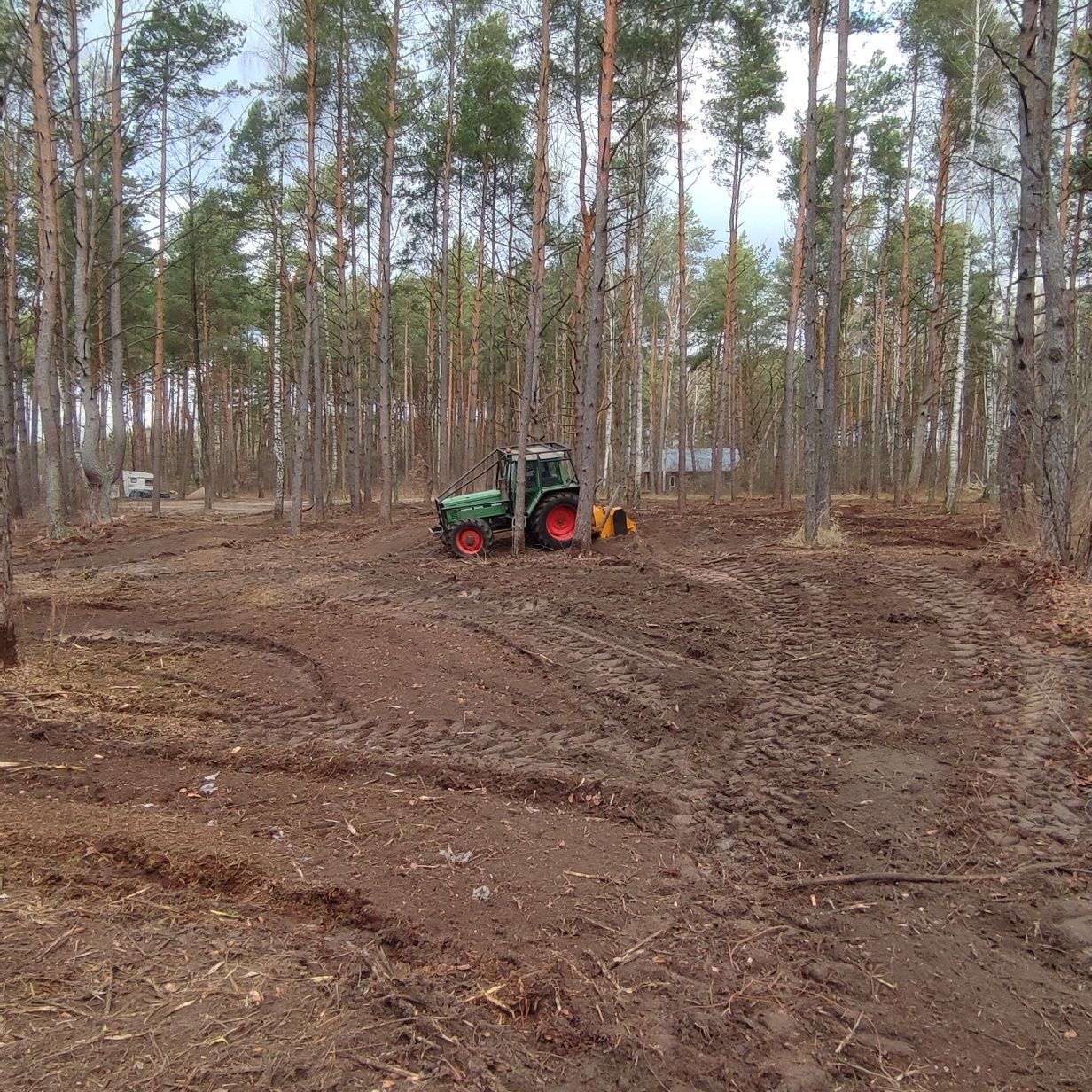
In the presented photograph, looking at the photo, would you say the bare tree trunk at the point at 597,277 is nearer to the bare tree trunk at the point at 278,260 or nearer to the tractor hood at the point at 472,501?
the tractor hood at the point at 472,501

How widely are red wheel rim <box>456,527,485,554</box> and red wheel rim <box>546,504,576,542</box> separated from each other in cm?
130

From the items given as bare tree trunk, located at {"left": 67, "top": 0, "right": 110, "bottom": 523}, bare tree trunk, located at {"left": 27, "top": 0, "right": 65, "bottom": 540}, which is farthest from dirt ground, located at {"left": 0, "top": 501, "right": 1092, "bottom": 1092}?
bare tree trunk, located at {"left": 67, "top": 0, "right": 110, "bottom": 523}

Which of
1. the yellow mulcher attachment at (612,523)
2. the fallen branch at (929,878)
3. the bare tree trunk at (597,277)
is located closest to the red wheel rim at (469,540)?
the bare tree trunk at (597,277)

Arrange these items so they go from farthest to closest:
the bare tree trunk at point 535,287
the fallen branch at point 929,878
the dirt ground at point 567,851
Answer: the bare tree trunk at point 535,287 < the fallen branch at point 929,878 < the dirt ground at point 567,851

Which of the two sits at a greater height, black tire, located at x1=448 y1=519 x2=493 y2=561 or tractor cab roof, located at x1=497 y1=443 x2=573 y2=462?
tractor cab roof, located at x1=497 y1=443 x2=573 y2=462

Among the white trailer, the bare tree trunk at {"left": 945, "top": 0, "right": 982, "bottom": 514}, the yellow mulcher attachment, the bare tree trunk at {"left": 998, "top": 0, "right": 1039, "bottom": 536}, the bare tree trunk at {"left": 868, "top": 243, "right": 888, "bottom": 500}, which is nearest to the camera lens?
the bare tree trunk at {"left": 998, "top": 0, "right": 1039, "bottom": 536}

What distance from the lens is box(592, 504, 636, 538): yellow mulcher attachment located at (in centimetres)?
1301

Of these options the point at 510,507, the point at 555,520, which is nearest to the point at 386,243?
the point at 510,507

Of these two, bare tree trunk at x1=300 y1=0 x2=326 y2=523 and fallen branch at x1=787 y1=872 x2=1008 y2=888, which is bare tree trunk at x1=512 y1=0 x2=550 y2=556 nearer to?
bare tree trunk at x1=300 y1=0 x2=326 y2=523

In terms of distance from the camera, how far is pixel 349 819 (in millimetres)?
3713

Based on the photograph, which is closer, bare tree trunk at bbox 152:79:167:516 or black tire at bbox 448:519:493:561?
black tire at bbox 448:519:493:561

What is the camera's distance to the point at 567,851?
11.5 ft

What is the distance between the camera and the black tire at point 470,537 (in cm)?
1233

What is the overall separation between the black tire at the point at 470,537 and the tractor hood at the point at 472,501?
291 mm
